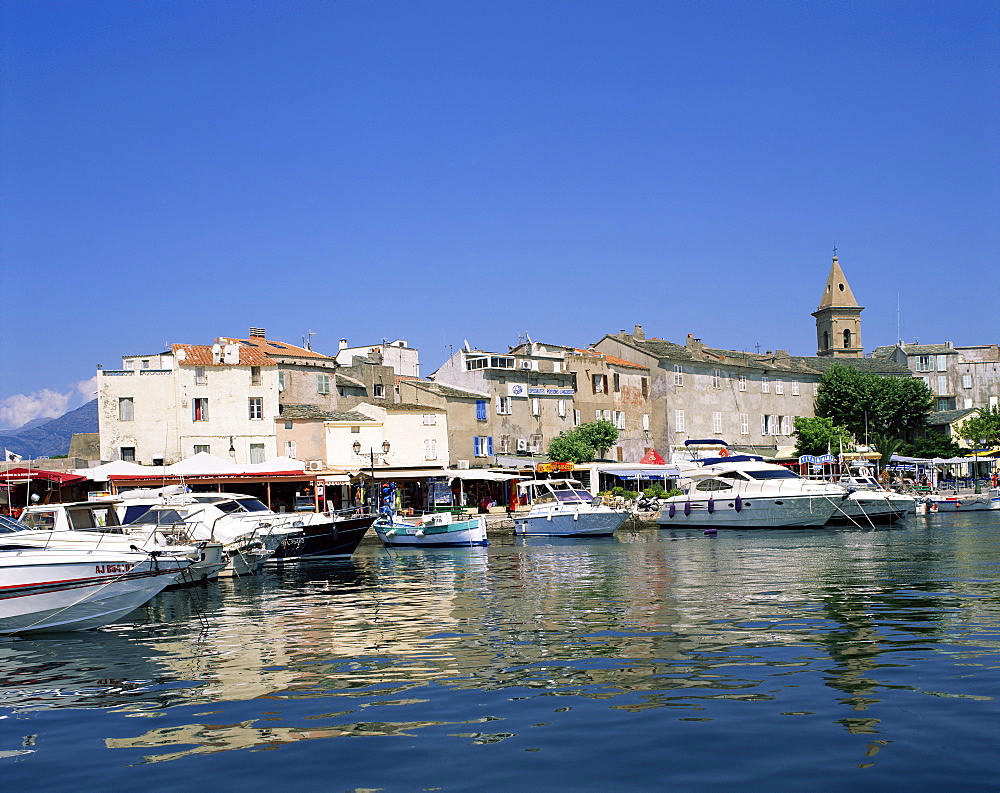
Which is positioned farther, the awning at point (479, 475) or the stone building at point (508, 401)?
the stone building at point (508, 401)

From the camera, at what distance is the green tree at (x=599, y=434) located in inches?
2800

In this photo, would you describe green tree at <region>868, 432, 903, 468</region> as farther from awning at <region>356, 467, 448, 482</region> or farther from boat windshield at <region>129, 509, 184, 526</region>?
boat windshield at <region>129, 509, 184, 526</region>

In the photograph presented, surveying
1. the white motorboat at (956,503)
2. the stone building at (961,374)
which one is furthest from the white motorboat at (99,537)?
the stone building at (961,374)

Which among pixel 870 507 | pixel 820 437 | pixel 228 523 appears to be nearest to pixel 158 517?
pixel 228 523

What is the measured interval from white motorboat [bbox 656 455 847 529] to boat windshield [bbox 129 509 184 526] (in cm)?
2760

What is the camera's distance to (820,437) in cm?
8262

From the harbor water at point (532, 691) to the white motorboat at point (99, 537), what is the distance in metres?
1.66

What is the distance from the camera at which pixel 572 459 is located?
6838 cm

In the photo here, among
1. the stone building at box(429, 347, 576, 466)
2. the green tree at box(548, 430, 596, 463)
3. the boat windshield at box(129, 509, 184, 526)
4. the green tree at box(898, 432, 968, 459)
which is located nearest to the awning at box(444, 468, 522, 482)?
the stone building at box(429, 347, 576, 466)

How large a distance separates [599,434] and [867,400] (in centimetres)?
2973

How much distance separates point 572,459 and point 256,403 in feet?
70.1

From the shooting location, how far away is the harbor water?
9898 mm

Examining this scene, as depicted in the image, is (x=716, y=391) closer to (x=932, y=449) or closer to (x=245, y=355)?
(x=932, y=449)

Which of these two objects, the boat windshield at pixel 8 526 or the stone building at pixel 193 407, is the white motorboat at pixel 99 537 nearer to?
the boat windshield at pixel 8 526
